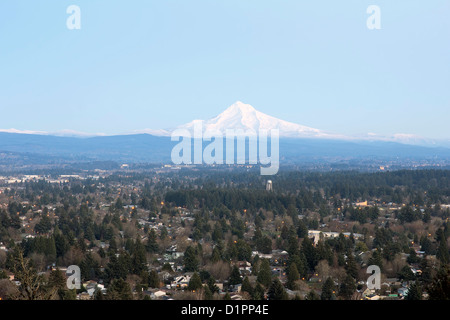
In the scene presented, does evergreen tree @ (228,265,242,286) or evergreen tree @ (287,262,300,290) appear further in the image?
evergreen tree @ (228,265,242,286)

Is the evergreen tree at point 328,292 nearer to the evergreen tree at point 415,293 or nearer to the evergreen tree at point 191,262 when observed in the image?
the evergreen tree at point 415,293

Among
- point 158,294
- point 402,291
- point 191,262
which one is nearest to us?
point 158,294

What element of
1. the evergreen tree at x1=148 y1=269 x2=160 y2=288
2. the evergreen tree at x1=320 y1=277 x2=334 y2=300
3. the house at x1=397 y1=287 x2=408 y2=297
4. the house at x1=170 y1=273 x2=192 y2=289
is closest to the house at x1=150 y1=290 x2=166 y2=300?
the evergreen tree at x1=148 y1=269 x2=160 y2=288

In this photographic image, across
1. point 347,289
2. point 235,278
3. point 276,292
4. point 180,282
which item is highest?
point 276,292

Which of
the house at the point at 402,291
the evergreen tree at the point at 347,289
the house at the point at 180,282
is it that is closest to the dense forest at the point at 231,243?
the evergreen tree at the point at 347,289

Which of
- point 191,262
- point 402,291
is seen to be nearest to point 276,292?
point 402,291

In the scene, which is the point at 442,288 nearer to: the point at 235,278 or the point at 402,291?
the point at 402,291

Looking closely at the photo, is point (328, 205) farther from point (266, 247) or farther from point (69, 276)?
point (69, 276)

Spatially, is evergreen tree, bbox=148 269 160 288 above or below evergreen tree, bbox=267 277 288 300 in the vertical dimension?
below

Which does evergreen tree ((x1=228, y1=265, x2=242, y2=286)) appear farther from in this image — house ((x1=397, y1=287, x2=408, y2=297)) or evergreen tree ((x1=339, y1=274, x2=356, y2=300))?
house ((x1=397, y1=287, x2=408, y2=297))

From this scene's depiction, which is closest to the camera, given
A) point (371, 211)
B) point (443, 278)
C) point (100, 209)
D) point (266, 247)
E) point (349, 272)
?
point (443, 278)
